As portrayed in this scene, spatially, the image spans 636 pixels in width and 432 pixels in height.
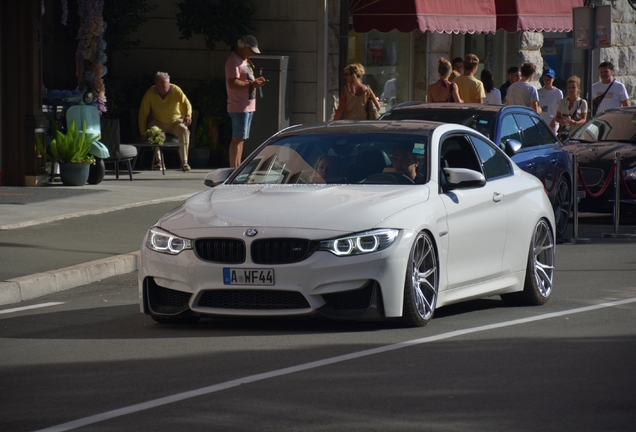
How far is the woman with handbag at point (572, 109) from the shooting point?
67.7ft

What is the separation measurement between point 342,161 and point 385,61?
54.6 ft

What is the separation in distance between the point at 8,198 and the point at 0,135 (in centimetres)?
196

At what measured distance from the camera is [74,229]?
13.6m

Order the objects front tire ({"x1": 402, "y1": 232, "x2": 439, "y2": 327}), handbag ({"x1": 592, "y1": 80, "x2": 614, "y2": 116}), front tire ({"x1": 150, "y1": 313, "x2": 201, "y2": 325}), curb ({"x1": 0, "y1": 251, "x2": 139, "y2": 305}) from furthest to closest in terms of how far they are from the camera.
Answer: handbag ({"x1": 592, "y1": 80, "x2": 614, "y2": 116})
curb ({"x1": 0, "y1": 251, "x2": 139, "y2": 305})
front tire ({"x1": 150, "y1": 313, "x2": 201, "y2": 325})
front tire ({"x1": 402, "y1": 232, "x2": 439, "y2": 327})

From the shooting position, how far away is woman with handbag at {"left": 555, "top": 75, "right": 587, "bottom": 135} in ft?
67.7

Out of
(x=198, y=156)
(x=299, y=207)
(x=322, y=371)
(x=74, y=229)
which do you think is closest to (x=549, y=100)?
(x=198, y=156)

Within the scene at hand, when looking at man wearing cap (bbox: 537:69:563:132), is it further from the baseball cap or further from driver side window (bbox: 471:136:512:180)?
driver side window (bbox: 471:136:512:180)

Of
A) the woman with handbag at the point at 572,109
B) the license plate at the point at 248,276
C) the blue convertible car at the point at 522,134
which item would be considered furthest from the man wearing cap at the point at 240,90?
the license plate at the point at 248,276

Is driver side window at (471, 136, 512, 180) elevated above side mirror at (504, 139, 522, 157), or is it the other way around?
driver side window at (471, 136, 512, 180)

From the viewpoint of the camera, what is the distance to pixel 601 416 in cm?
592

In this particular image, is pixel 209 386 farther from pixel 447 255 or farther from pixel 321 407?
pixel 447 255

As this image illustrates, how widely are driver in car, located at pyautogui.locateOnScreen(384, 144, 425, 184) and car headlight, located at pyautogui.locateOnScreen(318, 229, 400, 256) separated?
A: 38.4 inches

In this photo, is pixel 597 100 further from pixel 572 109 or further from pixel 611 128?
pixel 611 128

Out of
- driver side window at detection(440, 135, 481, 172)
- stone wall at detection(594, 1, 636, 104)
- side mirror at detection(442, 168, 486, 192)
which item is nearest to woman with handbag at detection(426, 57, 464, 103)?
driver side window at detection(440, 135, 481, 172)
